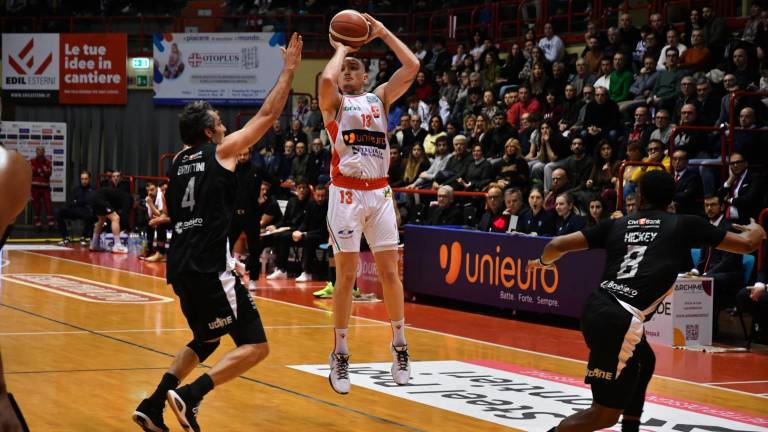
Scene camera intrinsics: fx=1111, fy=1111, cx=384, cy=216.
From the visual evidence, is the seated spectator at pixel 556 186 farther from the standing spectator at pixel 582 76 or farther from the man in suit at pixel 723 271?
the standing spectator at pixel 582 76

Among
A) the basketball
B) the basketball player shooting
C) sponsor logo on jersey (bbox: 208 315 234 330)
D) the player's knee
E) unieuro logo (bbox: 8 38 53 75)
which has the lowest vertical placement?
the player's knee

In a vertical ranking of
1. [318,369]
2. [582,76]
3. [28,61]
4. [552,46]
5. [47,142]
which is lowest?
[318,369]

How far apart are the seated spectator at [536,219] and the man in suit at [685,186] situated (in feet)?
5.02

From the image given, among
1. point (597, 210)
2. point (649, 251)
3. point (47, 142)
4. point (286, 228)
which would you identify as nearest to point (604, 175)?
point (597, 210)

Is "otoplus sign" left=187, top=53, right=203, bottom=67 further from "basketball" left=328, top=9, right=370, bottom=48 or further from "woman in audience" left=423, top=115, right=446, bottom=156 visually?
"basketball" left=328, top=9, right=370, bottom=48

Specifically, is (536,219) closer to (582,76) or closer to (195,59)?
(582,76)

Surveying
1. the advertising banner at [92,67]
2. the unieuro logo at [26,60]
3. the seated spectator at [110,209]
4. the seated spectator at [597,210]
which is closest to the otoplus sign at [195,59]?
the advertising banner at [92,67]

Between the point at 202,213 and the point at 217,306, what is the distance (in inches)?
21.8

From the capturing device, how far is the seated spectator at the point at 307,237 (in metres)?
16.9

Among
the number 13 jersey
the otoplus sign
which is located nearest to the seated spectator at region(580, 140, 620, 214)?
the number 13 jersey

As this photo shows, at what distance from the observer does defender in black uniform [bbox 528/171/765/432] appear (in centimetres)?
579

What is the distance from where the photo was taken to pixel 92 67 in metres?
28.9

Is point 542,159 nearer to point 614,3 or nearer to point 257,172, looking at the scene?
point 257,172

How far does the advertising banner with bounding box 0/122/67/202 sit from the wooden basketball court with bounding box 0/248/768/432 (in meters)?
14.2
